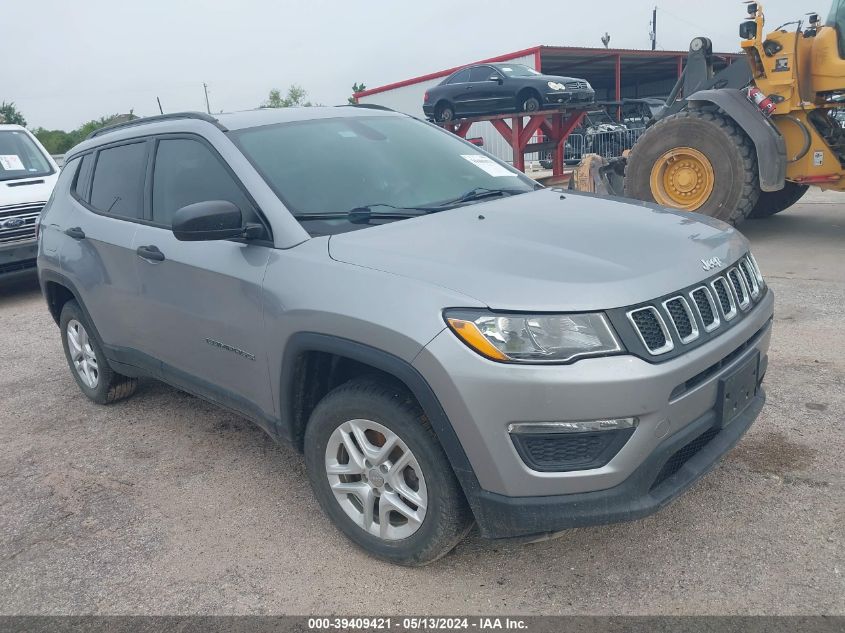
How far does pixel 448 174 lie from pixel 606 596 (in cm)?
206

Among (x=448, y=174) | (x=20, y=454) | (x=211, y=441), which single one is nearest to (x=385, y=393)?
(x=448, y=174)

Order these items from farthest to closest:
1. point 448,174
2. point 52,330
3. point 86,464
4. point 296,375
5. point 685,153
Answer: point 685,153
point 52,330
point 86,464
point 448,174
point 296,375

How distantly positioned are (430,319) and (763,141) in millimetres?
6561

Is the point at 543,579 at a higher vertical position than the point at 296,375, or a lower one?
lower

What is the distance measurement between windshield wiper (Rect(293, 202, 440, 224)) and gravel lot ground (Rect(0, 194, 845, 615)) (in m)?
1.34

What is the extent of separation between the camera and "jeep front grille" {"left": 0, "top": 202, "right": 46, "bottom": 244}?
8.34 meters

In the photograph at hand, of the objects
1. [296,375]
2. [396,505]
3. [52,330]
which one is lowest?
[52,330]

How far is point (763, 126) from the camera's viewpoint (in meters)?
7.62

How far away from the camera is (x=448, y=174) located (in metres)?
3.59

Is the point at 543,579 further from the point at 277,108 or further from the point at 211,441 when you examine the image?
the point at 277,108

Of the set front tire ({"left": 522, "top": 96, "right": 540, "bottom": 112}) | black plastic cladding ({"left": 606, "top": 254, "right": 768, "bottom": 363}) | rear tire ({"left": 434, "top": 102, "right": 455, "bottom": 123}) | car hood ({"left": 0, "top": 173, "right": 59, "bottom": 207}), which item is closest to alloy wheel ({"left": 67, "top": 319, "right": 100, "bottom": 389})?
black plastic cladding ({"left": 606, "top": 254, "right": 768, "bottom": 363})

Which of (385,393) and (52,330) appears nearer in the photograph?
(385,393)

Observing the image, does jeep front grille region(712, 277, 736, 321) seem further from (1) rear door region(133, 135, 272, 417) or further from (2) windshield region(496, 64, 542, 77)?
(2) windshield region(496, 64, 542, 77)

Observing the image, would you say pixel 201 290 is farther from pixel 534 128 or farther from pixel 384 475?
pixel 534 128
